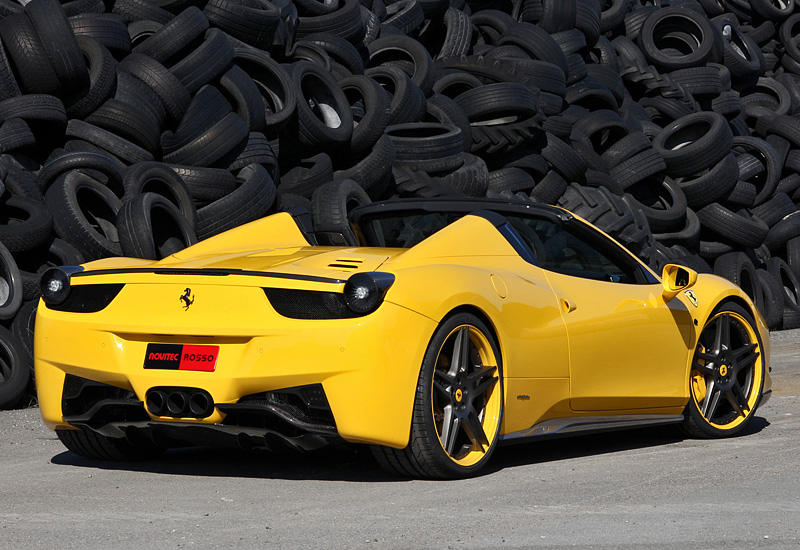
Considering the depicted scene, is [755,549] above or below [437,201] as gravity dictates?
below

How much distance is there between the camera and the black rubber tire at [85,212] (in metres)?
9.62

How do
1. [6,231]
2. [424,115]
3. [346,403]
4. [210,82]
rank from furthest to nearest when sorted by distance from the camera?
1. [424,115]
2. [210,82]
3. [6,231]
4. [346,403]

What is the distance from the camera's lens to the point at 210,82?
12055 millimetres

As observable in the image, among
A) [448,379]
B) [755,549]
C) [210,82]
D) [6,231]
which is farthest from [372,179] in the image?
[755,549]

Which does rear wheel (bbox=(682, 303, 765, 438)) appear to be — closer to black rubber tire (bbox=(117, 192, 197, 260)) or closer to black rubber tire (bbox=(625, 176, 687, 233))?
black rubber tire (bbox=(117, 192, 197, 260))

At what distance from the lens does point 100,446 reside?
5.47 metres

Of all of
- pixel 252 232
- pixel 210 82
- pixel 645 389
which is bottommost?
pixel 645 389

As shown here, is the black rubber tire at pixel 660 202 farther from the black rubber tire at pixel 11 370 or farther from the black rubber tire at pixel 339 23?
the black rubber tire at pixel 11 370

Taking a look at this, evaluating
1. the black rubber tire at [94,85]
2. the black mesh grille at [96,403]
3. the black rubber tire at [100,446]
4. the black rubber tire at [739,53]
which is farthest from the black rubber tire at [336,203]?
the black rubber tire at [739,53]

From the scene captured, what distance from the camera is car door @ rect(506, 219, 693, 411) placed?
5.65 m

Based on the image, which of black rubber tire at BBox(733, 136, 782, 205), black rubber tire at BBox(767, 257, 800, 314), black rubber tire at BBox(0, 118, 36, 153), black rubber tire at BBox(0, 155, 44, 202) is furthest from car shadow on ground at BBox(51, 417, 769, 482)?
black rubber tire at BBox(733, 136, 782, 205)

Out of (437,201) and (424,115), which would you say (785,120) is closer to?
(424,115)

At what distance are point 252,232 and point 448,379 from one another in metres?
1.59

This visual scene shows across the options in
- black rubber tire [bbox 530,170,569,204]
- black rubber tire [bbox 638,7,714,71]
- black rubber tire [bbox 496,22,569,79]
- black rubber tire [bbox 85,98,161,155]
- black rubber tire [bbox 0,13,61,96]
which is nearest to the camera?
black rubber tire [bbox 0,13,61,96]
